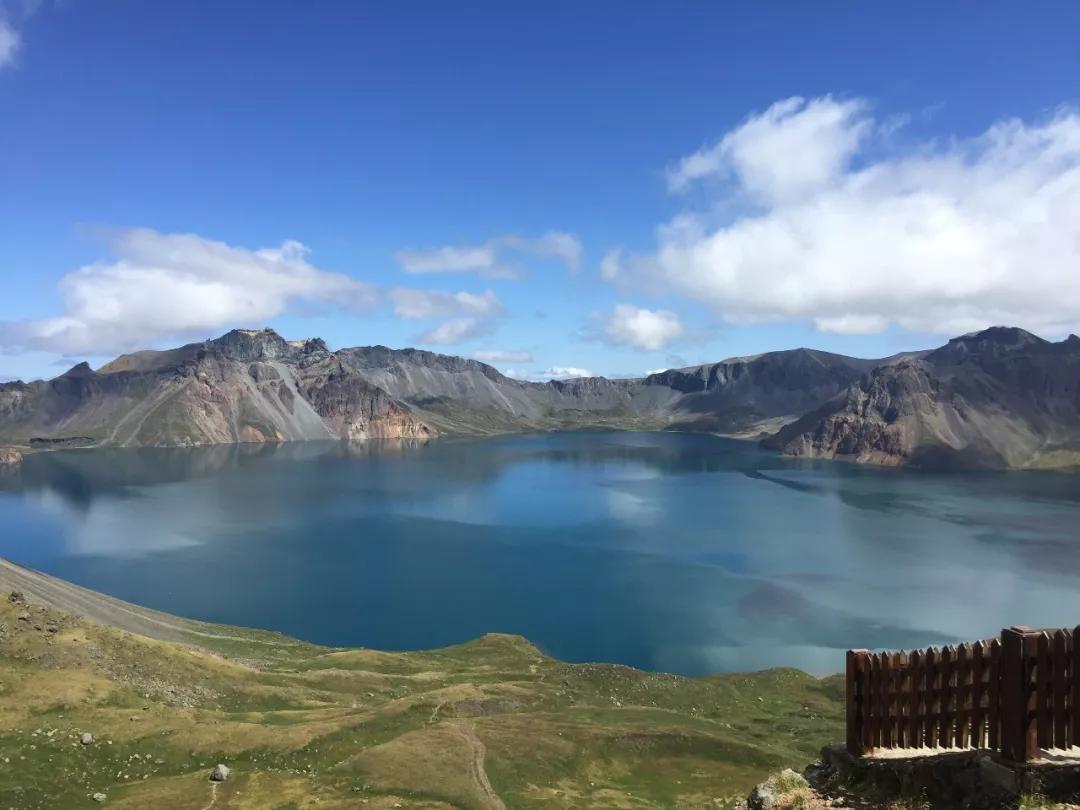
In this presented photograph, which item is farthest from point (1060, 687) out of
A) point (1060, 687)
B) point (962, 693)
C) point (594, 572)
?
point (594, 572)

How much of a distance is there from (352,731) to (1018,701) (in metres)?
39.2

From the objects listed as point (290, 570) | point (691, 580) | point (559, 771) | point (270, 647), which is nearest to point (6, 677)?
point (559, 771)

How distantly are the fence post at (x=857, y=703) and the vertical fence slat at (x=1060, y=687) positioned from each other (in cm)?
369

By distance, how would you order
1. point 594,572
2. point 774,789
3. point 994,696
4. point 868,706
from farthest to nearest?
1. point 594,572
2. point 774,789
3. point 868,706
4. point 994,696

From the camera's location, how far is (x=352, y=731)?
139ft

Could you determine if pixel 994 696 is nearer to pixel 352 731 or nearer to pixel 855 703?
pixel 855 703

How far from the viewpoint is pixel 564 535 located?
15800 centimetres

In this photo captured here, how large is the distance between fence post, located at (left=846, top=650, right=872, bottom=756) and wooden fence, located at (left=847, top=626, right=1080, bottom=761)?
0.06 feet

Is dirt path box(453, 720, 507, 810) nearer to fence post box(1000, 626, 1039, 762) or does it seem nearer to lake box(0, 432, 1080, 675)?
fence post box(1000, 626, 1039, 762)

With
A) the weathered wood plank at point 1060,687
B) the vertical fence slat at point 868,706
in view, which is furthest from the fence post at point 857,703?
the weathered wood plank at point 1060,687

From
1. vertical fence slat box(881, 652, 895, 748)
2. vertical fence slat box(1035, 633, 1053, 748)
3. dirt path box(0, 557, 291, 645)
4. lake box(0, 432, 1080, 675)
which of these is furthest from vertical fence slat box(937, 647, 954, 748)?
lake box(0, 432, 1080, 675)

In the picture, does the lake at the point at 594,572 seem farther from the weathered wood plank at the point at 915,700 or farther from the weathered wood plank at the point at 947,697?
the weathered wood plank at the point at 947,697

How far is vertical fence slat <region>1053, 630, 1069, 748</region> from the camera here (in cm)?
1107

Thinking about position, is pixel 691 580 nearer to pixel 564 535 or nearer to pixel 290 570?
pixel 564 535
